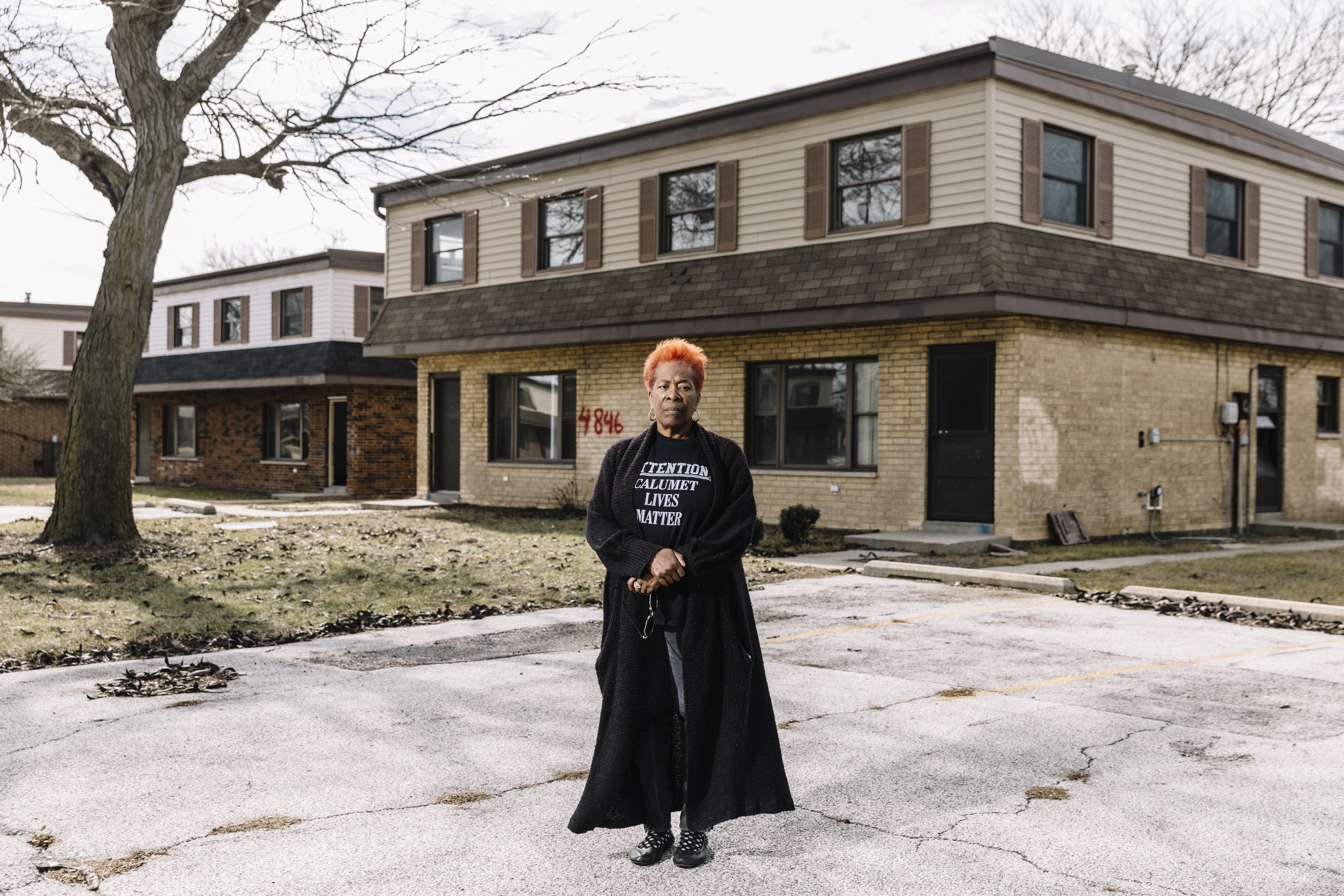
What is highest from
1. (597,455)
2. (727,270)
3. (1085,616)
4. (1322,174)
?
(1322,174)

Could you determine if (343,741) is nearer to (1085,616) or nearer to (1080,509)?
(1085,616)

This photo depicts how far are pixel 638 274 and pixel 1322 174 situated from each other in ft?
39.3

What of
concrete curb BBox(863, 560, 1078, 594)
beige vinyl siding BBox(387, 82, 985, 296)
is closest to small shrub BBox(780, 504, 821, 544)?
concrete curb BBox(863, 560, 1078, 594)

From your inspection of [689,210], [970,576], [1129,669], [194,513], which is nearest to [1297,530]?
[970,576]

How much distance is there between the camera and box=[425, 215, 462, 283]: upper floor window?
22625 millimetres

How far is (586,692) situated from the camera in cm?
654

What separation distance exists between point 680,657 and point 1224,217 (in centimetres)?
1727

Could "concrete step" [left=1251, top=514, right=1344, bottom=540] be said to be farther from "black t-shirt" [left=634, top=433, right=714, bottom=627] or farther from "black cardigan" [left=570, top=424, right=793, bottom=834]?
"black t-shirt" [left=634, top=433, right=714, bottom=627]

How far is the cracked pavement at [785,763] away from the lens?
12.5 ft

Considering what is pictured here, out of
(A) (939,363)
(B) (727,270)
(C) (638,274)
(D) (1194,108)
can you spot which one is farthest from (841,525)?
(D) (1194,108)

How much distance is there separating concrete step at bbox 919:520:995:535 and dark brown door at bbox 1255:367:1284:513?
657 centimetres

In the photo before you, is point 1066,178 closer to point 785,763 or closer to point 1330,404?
point 1330,404

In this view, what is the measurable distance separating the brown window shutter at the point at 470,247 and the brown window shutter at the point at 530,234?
1.40 metres

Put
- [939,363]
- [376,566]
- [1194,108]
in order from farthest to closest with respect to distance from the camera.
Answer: [1194,108], [939,363], [376,566]
